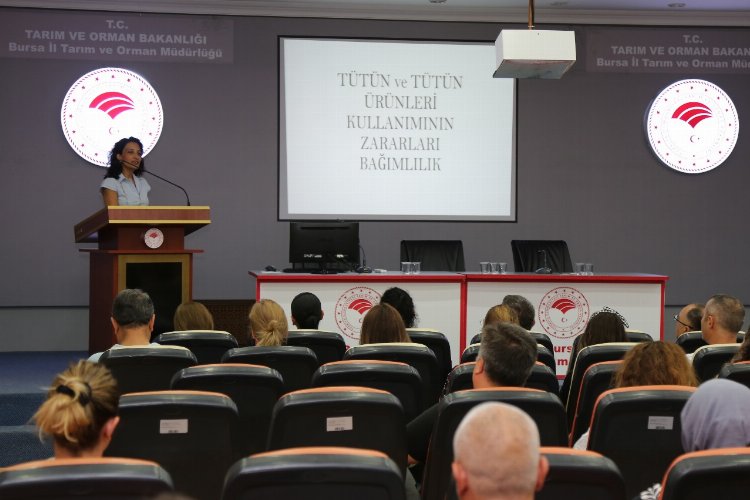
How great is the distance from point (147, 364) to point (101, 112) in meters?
6.06

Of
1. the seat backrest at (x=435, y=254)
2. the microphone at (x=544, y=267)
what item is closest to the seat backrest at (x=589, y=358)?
the microphone at (x=544, y=267)

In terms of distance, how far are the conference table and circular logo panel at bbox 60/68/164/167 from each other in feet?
8.84

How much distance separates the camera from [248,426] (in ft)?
10.3

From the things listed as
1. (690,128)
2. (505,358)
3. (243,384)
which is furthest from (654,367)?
(690,128)

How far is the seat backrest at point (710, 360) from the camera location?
147 inches

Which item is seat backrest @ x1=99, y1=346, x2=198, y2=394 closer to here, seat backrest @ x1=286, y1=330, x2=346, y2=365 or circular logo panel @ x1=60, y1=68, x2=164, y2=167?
seat backrest @ x1=286, y1=330, x2=346, y2=365

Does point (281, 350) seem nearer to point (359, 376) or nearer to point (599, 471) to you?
point (359, 376)

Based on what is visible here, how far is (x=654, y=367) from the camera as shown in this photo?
2930 mm

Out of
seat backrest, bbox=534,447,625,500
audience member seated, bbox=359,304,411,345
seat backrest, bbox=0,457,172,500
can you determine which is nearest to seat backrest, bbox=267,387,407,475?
seat backrest, bbox=534,447,625,500

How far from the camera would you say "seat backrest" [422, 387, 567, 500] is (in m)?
2.42

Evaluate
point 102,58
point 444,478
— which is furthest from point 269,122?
point 444,478

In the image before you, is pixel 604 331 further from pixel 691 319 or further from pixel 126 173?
pixel 126 173

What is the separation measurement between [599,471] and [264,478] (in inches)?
26.2

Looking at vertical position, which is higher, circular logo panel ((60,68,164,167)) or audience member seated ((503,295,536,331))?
circular logo panel ((60,68,164,167))
